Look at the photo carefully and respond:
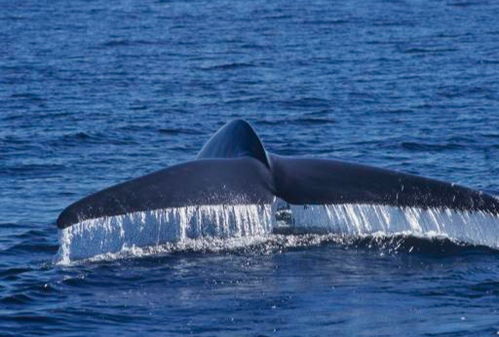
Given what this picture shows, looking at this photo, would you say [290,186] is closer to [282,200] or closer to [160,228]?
[282,200]

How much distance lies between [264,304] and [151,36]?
26.6m

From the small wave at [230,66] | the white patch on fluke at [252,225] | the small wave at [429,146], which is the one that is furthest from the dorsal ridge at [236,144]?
the small wave at [230,66]

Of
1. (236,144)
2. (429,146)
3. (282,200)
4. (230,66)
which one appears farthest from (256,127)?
(282,200)

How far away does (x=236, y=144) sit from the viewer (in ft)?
35.6

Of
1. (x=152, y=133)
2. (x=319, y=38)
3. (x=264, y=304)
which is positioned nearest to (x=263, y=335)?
(x=264, y=304)

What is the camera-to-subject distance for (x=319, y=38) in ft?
108

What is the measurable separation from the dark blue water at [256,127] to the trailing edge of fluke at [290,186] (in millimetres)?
531

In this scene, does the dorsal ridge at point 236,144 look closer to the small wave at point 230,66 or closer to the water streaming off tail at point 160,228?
the water streaming off tail at point 160,228

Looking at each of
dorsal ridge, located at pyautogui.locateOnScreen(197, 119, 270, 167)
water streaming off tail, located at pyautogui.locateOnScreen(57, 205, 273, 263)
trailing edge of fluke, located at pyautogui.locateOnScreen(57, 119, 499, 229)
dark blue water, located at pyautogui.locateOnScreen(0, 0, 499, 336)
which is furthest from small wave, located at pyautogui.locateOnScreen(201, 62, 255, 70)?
trailing edge of fluke, located at pyautogui.locateOnScreen(57, 119, 499, 229)

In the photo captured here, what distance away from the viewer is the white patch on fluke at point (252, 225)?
9578mm

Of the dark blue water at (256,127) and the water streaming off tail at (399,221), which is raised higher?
the water streaming off tail at (399,221)

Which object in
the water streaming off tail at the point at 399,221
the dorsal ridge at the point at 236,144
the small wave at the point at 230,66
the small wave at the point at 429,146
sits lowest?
the small wave at the point at 230,66

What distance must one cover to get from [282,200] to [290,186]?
0.34m

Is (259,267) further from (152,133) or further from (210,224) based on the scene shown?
(152,133)
